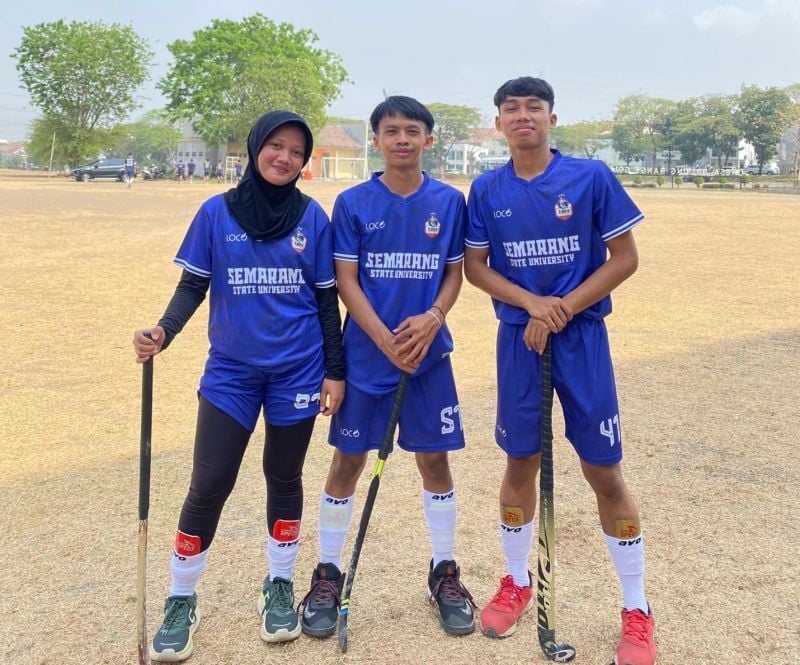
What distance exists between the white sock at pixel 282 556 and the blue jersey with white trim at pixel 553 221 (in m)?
1.38

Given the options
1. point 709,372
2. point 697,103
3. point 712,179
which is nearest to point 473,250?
point 709,372

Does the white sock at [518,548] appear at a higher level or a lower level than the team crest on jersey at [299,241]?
lower

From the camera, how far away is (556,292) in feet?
11.1

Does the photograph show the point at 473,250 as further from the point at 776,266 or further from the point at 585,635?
the point at 776,266

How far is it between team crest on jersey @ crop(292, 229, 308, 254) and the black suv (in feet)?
173

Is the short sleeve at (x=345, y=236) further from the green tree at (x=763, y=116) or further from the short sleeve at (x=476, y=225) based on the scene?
the green tree at (x=763, y=116)

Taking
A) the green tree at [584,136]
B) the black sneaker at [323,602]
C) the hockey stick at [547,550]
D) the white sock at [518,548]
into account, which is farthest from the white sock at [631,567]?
the green tree at [584,136]

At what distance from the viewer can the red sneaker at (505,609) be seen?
11.2ft

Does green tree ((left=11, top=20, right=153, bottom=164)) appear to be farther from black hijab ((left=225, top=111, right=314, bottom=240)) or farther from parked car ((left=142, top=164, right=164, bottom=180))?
black hijab ((left=225, top=111, right=314, bottom=240))

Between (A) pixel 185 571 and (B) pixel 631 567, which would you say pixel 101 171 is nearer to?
(A) pixel 185 571

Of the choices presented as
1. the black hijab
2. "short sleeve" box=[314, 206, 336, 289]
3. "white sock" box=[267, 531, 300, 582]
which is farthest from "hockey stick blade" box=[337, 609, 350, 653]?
the black hijab

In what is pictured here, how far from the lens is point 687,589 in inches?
149

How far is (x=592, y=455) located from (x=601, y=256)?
2.78ft

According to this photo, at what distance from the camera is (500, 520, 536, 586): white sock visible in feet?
11.8
